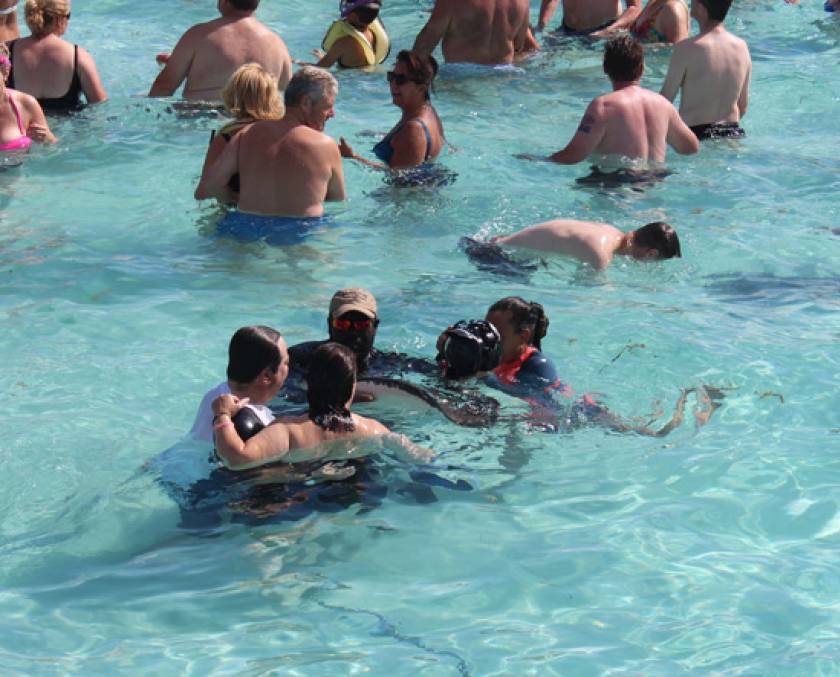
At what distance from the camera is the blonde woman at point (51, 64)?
33.1 feet

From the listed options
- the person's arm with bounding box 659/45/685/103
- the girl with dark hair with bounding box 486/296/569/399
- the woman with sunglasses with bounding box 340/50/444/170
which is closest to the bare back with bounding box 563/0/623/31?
the person's arm with bounding box 659/45/685/103

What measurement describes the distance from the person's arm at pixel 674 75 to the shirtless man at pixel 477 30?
96.7 inches

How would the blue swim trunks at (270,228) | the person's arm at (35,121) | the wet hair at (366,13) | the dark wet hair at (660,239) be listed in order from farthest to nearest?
the wet hair at (366,13) < the person's arm at (35,121) < the blue swim trunks at (270,228) < the dark wet hair at (660,239)

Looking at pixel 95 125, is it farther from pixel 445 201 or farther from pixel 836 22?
pixel 836 22

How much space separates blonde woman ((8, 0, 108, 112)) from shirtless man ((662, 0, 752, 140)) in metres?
4.60

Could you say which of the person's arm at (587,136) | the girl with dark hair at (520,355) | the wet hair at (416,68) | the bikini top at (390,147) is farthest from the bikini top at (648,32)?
the girl with dark hair at (520,355)

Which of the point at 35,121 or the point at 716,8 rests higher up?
the point at 716,8

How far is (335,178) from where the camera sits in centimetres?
842

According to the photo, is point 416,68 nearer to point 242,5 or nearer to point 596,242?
point 596,242

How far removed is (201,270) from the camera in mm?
8352

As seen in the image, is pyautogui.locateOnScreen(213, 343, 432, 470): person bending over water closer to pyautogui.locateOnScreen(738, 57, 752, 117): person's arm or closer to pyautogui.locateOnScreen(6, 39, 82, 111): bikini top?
pyautogui.locateOnScreen(6, 39, 82, 111): bikini top

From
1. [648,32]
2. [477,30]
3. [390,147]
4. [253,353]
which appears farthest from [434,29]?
[253,353]

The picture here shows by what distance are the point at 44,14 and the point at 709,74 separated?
5.20 metres

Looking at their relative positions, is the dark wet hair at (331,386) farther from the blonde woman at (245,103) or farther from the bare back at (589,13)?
the bare back at (589,13)
